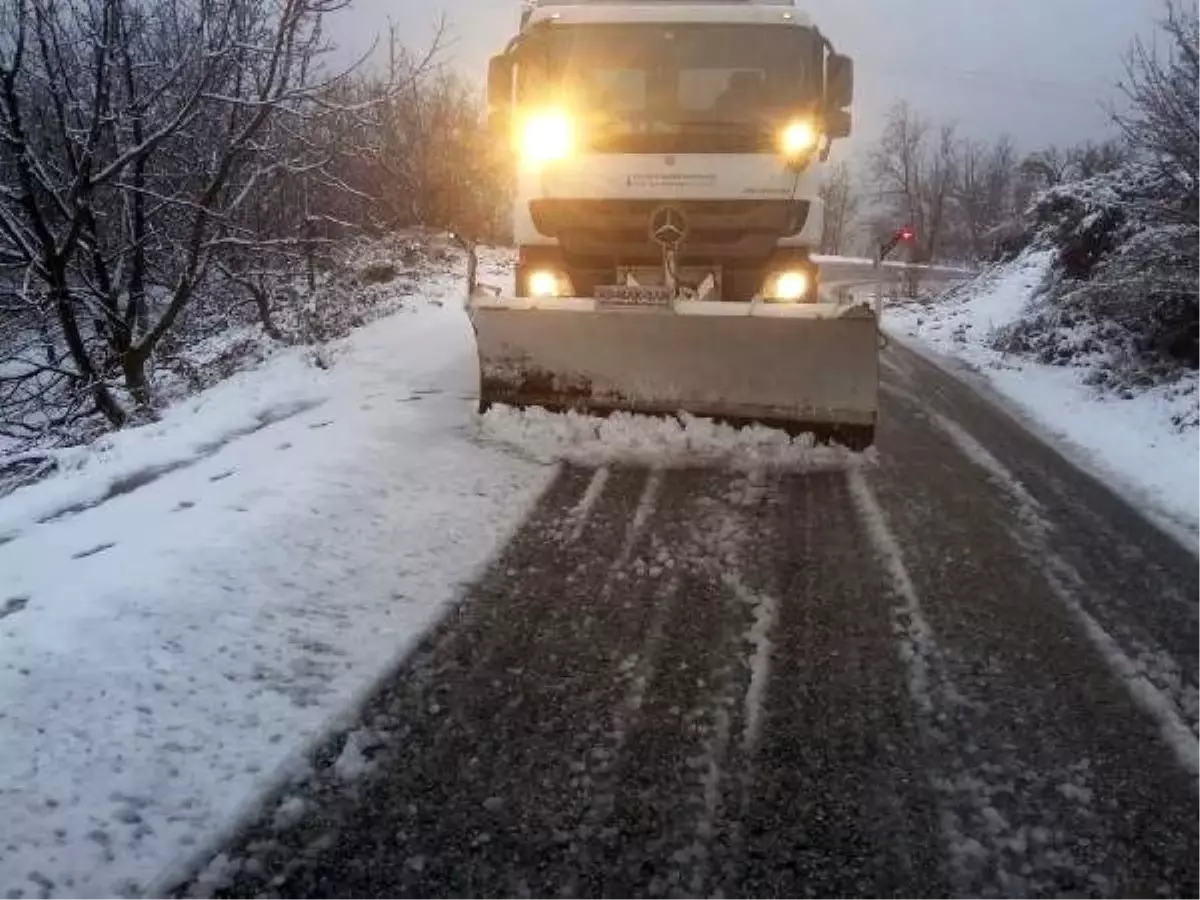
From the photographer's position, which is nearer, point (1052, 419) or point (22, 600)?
point (22, 600)

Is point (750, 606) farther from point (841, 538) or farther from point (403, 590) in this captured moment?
point (403, 590)

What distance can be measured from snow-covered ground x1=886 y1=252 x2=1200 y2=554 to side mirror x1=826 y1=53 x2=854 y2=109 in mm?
3163

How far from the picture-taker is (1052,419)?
845 centimetres

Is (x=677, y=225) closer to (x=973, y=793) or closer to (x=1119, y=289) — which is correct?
(x=973, y=793)

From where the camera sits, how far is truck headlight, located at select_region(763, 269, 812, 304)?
662cm

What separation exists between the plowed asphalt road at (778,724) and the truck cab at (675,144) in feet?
7.14

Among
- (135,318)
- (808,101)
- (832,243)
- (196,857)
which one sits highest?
(832,243)

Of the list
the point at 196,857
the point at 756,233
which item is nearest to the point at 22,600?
the point at 196,857

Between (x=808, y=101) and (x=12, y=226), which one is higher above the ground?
(x=808, y=101)

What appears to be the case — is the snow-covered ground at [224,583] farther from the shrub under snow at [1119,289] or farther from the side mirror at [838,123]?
the shrub under snow at [1119,289]

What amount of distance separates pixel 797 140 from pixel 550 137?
168 centimetres

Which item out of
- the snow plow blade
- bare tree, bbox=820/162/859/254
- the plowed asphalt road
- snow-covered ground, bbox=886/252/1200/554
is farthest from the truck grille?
bare tree, bbox=820/162/859/254

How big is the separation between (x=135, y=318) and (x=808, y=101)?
710 cm

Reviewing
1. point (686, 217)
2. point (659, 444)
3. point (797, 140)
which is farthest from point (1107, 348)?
point (659, 444)
